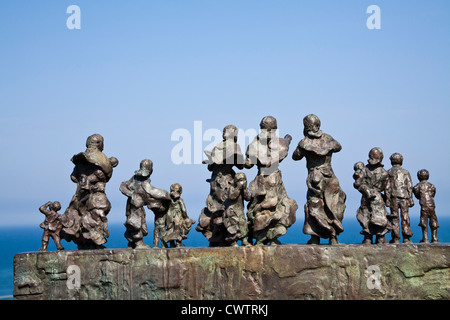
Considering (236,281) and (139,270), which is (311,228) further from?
(139,270)

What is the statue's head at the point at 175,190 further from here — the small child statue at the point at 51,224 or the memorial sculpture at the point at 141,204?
the small child statue at the point at 51,224

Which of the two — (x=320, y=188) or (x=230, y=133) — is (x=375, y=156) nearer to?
(x=320, y=188)

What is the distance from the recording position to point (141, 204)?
45.6ft

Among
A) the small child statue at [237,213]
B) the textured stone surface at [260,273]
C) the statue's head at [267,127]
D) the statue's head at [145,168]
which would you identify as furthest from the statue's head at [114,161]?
the statue's head at [267,127]

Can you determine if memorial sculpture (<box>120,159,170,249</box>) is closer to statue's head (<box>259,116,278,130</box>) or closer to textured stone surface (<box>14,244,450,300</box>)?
textured stone surface (<box>14,244,450,300</box>)

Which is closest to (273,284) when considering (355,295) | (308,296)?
(308,296)

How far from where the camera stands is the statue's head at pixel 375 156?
13.6 meters

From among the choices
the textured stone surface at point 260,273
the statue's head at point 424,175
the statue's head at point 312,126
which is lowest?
the textured stone surface at point 260,273

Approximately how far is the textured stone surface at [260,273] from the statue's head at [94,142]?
7.06 feet

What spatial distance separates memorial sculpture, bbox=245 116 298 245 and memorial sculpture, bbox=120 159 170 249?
187 cm

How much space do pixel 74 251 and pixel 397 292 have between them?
6201mm

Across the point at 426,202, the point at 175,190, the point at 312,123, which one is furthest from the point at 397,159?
the point at 175,190

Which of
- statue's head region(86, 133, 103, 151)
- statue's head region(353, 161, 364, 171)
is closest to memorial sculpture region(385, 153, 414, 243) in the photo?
statue's head region(353, 161, 364, 171)

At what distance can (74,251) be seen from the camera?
1362 cm
